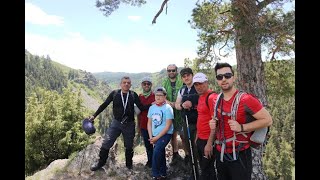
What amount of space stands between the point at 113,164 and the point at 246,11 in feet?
16.6

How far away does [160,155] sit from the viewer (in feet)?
21.4

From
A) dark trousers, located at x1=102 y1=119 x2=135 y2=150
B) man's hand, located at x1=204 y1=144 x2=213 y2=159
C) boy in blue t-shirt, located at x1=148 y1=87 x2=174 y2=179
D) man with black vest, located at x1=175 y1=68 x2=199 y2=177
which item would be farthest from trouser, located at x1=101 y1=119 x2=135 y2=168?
man's hand, located at x1=204 y1=144 x2=213 y2=159

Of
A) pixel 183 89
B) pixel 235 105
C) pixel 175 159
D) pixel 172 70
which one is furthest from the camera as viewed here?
pixel 175 159

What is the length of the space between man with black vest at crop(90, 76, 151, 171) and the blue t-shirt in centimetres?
55

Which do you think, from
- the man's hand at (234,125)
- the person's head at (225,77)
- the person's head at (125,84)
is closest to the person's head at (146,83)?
the person's head at (125,84)

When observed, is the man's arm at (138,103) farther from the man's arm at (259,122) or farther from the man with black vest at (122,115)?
the man's arm at (259,122)

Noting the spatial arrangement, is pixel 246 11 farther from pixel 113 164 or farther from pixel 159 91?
pixel 113 164

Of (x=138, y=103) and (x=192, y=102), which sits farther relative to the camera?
(x=138, y=103)

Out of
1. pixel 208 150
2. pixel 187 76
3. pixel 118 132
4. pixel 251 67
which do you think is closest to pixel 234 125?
pixel 208 150

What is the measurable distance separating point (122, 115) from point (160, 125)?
3.45 ft

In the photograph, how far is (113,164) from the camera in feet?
25.1

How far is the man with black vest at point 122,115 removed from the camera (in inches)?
273

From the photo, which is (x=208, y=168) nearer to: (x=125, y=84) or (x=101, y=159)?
(x=125, y=84)
